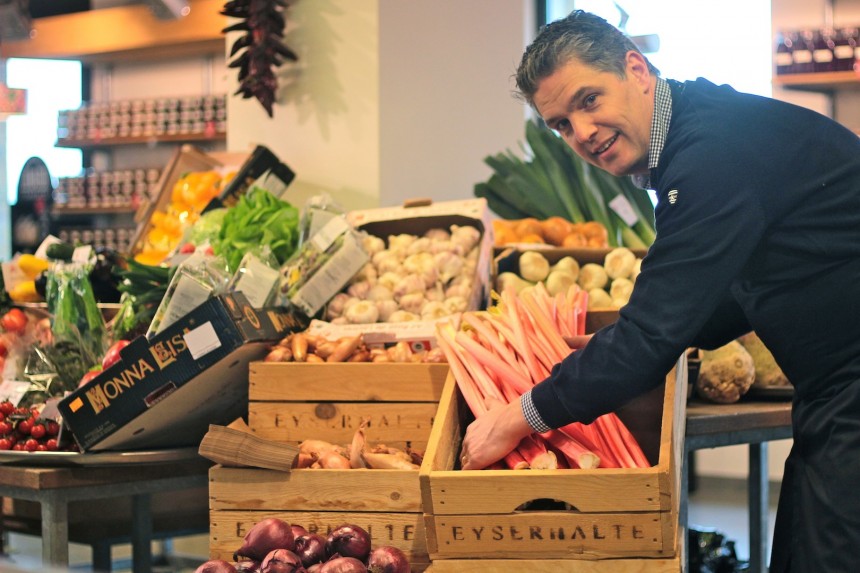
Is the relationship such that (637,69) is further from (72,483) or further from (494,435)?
(72,483)

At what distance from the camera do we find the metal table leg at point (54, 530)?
2336 millimetres

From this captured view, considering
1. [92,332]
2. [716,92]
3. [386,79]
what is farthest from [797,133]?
[386,79]

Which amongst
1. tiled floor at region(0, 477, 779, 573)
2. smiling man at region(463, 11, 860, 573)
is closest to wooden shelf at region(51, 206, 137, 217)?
tiled floor at region(0, 477, 779, 573)

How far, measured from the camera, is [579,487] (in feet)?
5.36

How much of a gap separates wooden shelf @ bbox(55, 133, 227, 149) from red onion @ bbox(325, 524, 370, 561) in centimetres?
617

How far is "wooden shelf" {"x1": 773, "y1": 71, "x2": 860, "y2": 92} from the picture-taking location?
221 inches

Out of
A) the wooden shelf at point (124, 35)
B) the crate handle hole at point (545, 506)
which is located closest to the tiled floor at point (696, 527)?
the crate handle hole at point (545, 506)

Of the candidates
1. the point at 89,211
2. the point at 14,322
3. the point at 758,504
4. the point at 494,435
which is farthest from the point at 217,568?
the point at 89,211

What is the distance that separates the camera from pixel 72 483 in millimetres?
2400

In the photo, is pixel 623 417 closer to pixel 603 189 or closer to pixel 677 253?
pixel 677 253

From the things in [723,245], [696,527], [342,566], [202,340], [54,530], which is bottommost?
[696,527]

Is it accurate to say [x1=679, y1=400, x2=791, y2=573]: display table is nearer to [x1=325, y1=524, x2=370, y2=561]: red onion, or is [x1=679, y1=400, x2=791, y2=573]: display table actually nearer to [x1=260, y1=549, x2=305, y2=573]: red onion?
[x1=325, y1=524, x2=370, y2=561]: red onion

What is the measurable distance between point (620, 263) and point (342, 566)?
1.52 m

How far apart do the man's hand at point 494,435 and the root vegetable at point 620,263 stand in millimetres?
1278
